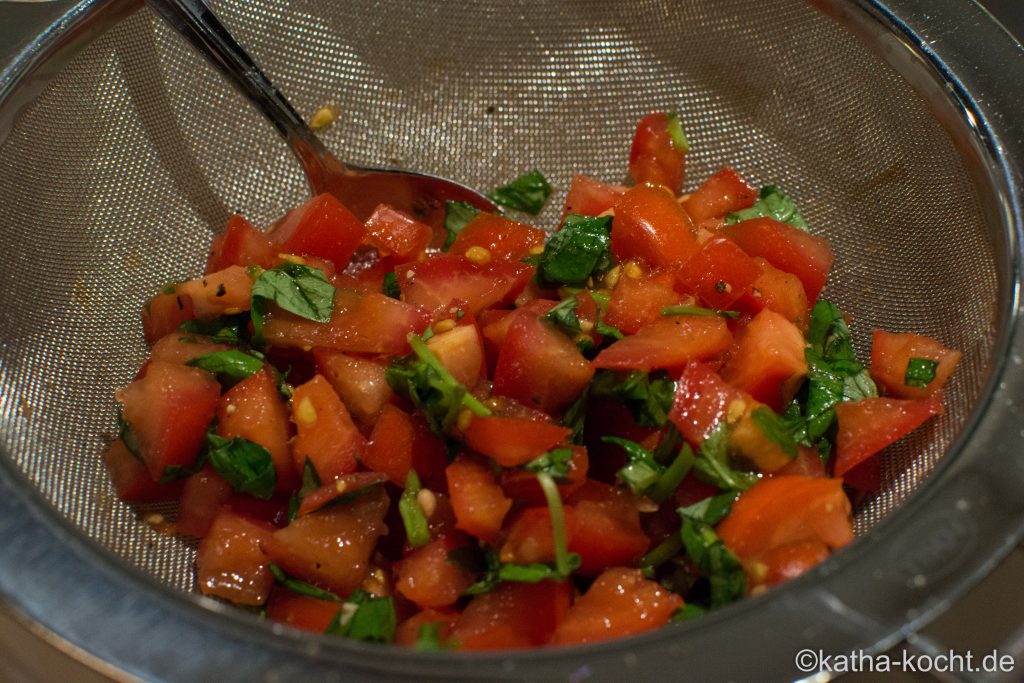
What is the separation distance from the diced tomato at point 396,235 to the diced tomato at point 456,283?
198 mm

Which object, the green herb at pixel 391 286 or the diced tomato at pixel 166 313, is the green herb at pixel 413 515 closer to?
the green herb at pixel 391 286

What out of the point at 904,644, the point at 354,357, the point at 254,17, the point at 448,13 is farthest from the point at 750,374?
the point at 254,17

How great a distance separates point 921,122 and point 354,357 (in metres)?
1.55

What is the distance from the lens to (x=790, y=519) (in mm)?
1580

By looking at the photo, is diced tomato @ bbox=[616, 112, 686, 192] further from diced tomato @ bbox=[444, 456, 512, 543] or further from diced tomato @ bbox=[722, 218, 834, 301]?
diced tomato @ bbox=[444, 456, 512, 543]

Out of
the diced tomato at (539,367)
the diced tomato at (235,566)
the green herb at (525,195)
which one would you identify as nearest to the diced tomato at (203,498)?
the diced tomato at (235,566)

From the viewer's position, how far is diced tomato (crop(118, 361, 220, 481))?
1808 millimetres

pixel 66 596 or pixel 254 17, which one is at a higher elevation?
pixel 254 17

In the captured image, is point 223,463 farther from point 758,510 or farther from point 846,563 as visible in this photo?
point 846,563

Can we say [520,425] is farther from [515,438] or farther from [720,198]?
[720,198]

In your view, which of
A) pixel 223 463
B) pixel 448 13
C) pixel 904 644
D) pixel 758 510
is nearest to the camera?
pixel 904 644

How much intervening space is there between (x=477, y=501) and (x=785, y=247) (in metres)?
0.99

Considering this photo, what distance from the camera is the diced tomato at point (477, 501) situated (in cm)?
164

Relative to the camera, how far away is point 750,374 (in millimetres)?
1811
